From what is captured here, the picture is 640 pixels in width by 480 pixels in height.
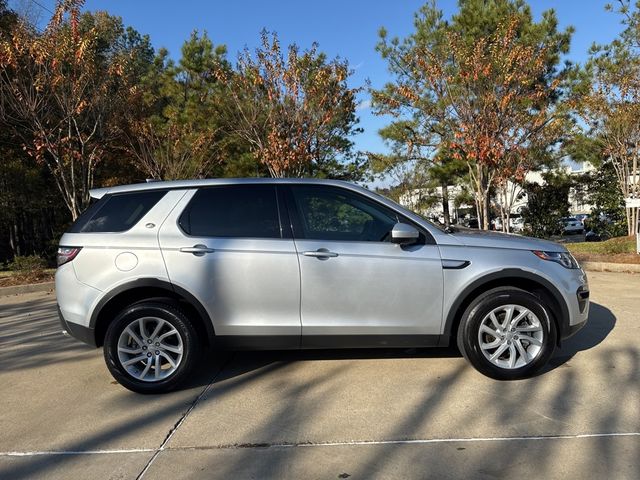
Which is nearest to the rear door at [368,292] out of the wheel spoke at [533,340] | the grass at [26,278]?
the wheel spoke at [533,340]

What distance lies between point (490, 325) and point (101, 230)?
3417 mm

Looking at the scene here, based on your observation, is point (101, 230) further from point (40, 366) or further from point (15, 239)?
point (15, 239)

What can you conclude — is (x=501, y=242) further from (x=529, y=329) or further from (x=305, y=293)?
(x=305, y=293)

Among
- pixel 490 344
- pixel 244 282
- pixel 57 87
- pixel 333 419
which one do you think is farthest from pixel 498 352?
pixel 57 87

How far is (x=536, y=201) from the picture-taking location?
20.0 meters

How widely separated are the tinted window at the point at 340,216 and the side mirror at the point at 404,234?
0.15 meters

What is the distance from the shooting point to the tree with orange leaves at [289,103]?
41.0 ft

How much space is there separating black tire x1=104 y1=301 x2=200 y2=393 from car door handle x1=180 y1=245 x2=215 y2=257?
483 mm

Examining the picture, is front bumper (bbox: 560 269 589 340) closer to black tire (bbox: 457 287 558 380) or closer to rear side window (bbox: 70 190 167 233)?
black tire (bbox: 457 287 558 380)

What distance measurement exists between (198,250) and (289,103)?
A: 884 centimetres

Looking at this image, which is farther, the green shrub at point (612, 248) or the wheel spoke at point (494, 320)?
the green shrub at point (612, 248)

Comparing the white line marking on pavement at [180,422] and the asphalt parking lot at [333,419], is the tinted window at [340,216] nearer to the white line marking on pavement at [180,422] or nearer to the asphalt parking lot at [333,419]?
the asphalt parking lot at [333,419]

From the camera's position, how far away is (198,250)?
4324 millimetres

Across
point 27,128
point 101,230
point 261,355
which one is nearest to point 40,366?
point 101,230
